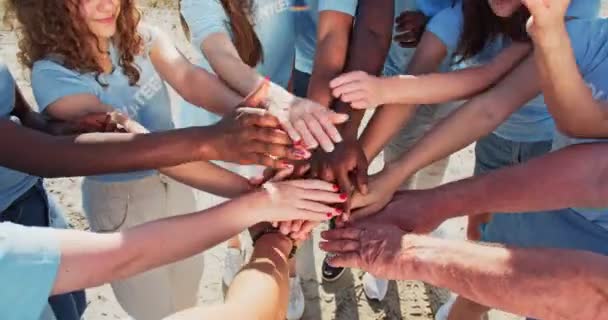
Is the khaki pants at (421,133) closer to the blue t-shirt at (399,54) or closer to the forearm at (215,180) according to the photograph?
the blue t-shirt at (399,54)

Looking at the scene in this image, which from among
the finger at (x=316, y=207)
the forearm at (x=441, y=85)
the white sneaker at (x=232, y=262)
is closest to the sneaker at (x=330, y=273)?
the white sneaker at (x=232, y=262)

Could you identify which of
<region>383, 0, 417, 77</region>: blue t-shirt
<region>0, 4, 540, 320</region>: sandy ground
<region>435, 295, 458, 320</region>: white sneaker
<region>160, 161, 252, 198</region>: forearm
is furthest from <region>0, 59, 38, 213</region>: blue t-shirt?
<region>435, 295, 458, 320</region>: white sneaker

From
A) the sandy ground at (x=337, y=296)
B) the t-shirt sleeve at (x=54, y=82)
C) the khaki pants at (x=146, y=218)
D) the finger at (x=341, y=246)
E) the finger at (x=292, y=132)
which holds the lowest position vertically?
the sandy ground at (x=337, y=296)

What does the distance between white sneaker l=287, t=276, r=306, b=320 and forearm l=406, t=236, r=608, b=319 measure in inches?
51.8

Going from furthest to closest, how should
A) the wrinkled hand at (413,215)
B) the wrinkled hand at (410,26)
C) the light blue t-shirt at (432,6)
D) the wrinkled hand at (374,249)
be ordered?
the wrinkled hand at (410,26), the light blue t-shirt at (432,6), the wrinkled hand at (413,215), the wrinkled hand at (374,249)

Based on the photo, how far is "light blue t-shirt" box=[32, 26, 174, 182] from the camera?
1874 millimetres

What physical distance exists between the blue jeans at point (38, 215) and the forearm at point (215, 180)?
0.42 metres

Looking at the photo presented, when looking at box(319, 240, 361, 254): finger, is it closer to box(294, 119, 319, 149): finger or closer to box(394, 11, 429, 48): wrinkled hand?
box(294, 119, 319, 149): finger

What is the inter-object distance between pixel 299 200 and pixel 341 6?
0.67 metres

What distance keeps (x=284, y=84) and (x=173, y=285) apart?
0.83 metres

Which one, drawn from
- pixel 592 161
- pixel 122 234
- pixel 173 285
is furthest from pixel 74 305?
pixel 592 161

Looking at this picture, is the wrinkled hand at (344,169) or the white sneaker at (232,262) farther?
the white sneaker at (232,262)

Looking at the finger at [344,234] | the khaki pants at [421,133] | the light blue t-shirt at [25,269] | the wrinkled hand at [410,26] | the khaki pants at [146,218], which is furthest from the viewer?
the khaki pants at [421,133]

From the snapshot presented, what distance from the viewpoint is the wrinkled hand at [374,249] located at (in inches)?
66.4
